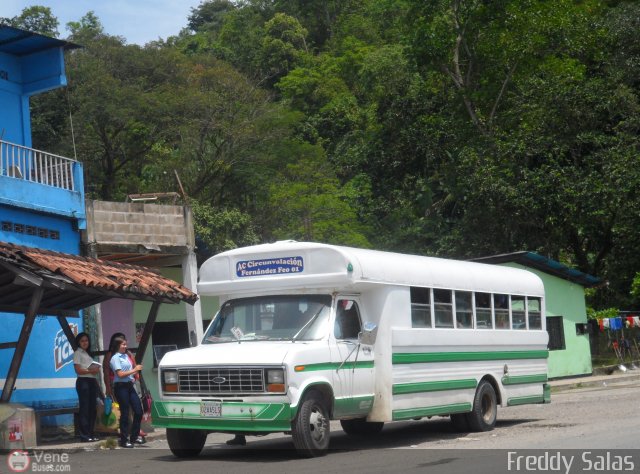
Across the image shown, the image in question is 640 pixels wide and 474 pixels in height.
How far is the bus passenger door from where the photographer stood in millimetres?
Result: 11594

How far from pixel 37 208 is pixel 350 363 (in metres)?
8.50

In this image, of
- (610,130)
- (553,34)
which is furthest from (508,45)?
(610,130)

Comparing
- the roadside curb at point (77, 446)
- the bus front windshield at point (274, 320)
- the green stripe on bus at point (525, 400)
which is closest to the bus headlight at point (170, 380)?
the bus front windshield at point (274, 320)

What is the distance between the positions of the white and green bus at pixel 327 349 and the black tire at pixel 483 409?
2 cm

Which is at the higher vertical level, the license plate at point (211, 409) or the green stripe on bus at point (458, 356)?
the green stripe on bus at point (458, 356)

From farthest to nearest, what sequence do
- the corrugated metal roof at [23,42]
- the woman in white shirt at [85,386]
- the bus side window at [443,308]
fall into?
the corrugated metal roof at [23,42], the woman in white shirt at [85,386], the bus side window at [443,308]

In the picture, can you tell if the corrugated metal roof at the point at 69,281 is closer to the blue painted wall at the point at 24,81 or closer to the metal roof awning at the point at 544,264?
the blue painted wall at the point at 24,81

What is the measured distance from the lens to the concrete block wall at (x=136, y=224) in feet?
64.2

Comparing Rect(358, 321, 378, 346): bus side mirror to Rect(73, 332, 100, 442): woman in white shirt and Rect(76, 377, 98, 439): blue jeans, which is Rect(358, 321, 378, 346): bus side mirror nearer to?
Rect(73, 332, 100, 442): woman in white shirt

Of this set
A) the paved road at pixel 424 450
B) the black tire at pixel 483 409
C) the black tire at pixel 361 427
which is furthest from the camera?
the black tire at pixel 483 409

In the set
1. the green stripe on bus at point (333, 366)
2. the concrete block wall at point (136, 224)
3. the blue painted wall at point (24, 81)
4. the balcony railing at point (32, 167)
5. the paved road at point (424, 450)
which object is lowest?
the paved road at point (424, 450)

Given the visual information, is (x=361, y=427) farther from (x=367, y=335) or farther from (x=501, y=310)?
(x=501, y=310)

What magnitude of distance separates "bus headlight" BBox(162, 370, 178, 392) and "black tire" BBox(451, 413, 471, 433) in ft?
16.0

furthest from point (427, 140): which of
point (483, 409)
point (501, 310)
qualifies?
point (483, 409)
